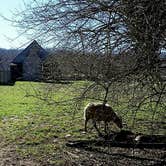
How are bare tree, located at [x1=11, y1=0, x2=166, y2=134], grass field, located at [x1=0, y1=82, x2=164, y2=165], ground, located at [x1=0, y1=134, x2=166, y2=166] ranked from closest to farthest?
bare tree, located at [x1=11, y1=0, x2=166, y2=134] → grass field, located at [x1=0, y1=82, x2=164, y2=165] → ground, located at [x1=0, y1=134, x2=166, y2=166]

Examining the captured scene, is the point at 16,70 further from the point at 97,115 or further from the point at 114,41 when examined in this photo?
the point at 114,41

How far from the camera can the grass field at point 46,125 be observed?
825 centimetres

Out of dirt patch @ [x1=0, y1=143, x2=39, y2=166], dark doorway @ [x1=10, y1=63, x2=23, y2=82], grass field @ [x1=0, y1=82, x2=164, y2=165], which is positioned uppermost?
dark doorway @ [x1=10, y1=63, x2=23, y2=82]

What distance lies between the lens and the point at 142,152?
384 inches

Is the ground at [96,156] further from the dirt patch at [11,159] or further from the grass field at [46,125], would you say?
the grass field at [46,125]

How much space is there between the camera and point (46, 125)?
45.3 ft

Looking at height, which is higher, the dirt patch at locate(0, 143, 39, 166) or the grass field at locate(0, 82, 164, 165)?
the grass field at locate(0, 82, 164, 165)

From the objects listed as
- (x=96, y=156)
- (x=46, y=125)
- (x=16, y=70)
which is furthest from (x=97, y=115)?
(x=16, y=70)

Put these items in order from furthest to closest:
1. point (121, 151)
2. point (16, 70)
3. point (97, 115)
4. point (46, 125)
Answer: point (16, 70), point (46, 125), point (97, 115), point (121, 151)

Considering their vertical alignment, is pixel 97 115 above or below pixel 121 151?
above

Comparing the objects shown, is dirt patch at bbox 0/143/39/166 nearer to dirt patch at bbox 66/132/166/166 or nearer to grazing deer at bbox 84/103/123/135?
dirt patch at bbox 66/132/166/166

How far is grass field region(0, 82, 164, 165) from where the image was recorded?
8.25 m

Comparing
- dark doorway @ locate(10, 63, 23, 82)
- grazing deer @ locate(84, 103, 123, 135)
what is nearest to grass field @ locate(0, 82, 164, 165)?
grazing deer @ locate(84, 103, 123, 135)

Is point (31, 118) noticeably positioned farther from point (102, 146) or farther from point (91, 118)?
point (102, 146)
